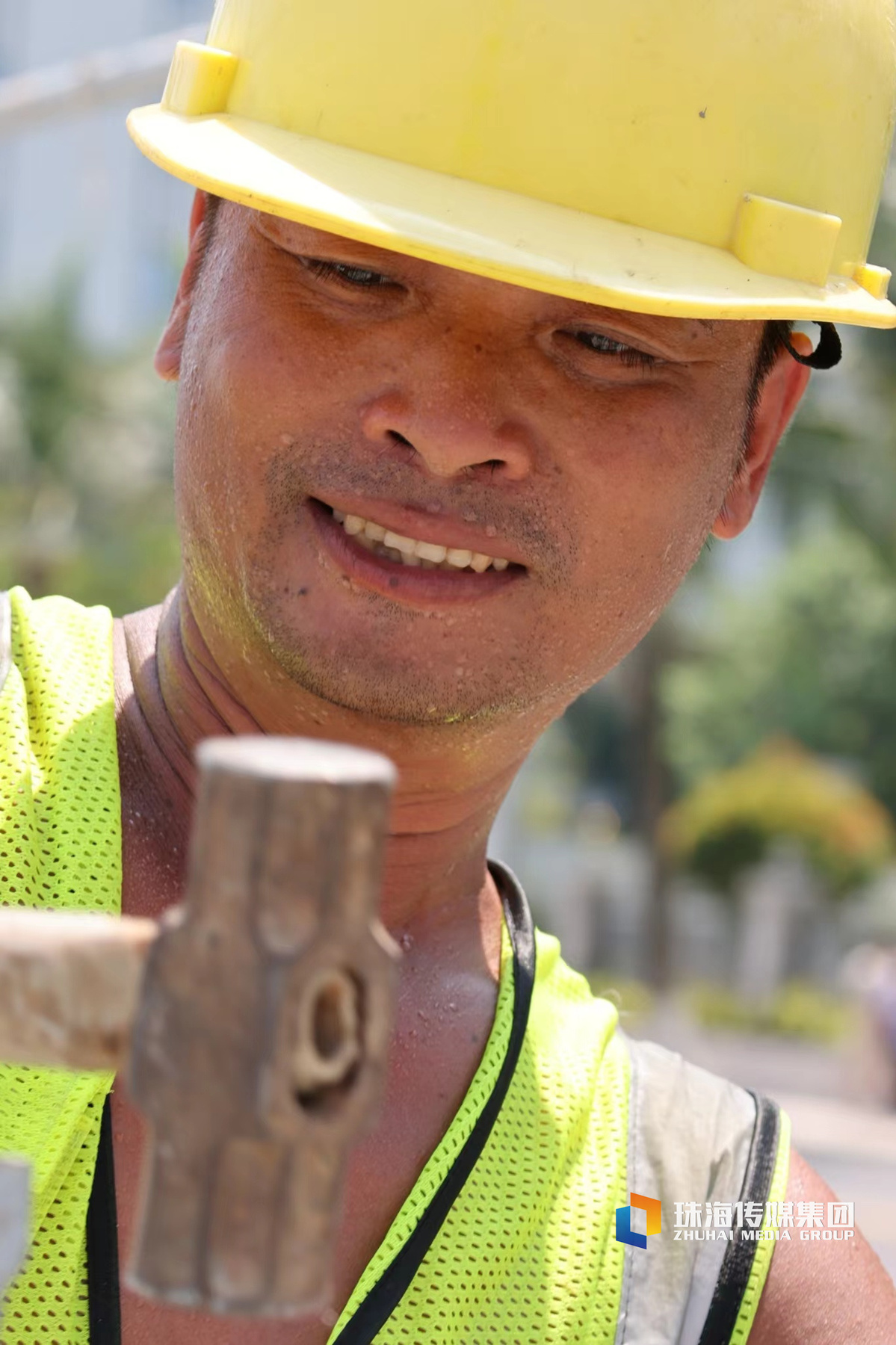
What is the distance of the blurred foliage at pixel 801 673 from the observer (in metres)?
35.9

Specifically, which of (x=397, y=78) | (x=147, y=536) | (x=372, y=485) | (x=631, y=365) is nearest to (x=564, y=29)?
(x=397, y=78)

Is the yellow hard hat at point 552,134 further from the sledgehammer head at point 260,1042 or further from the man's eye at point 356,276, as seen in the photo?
the sledgehammer head at point 260,1042

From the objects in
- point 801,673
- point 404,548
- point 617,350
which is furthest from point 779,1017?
point 404,548

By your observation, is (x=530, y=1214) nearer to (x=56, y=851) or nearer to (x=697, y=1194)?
(x=697, y=1194)

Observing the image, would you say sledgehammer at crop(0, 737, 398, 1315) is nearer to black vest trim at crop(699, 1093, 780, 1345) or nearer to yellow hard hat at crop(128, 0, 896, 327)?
yellow hard hat at crop(128, 0, 896, 327)

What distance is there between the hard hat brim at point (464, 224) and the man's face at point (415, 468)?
0.11 meters

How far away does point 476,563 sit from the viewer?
2129mm

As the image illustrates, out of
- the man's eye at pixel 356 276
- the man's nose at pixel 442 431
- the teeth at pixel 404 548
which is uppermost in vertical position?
the man's eye at pixel 356 276

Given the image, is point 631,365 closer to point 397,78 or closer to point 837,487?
point 397,78

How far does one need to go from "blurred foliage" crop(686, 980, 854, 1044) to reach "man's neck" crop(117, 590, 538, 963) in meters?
20.3

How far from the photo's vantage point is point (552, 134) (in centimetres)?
205

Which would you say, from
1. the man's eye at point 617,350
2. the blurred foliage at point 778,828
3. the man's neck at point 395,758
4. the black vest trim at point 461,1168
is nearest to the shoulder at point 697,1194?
the black vest trim at point 461,1168

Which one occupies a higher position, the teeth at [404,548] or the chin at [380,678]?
the teeth at [404,548]

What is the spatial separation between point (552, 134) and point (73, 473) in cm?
2219
